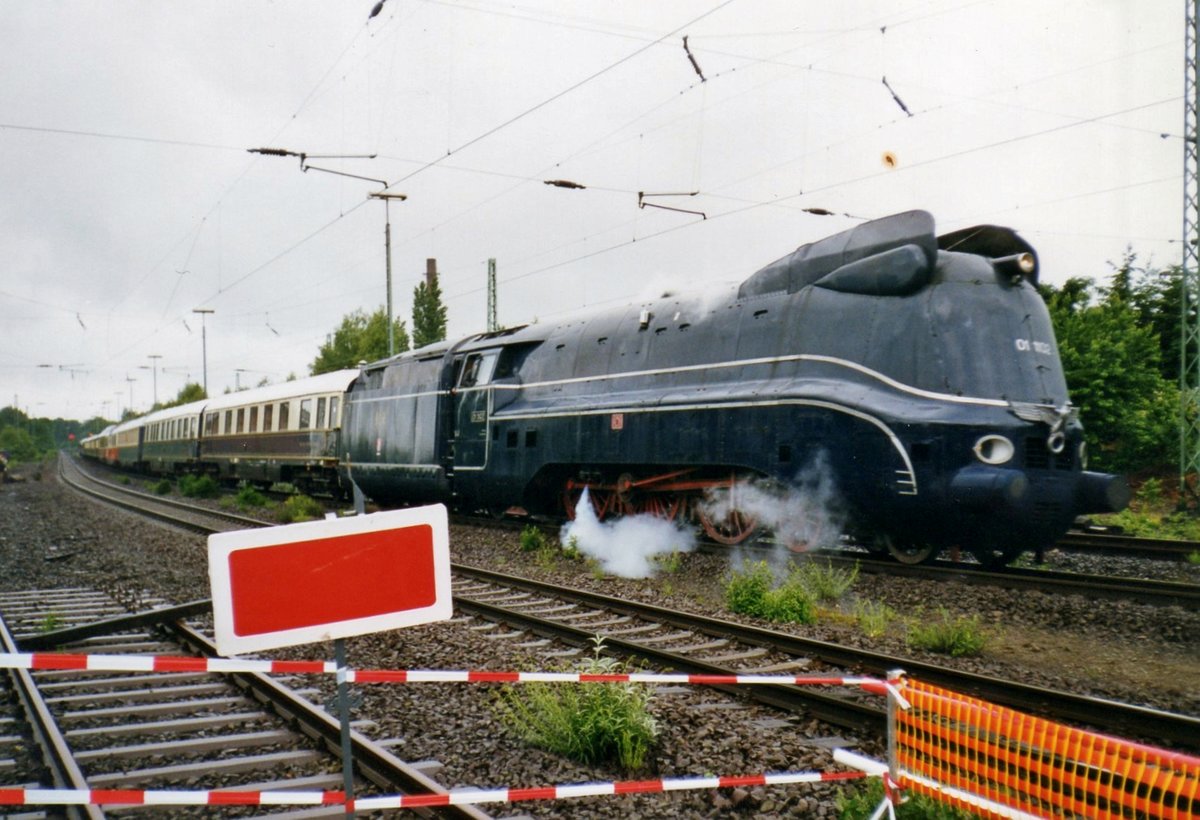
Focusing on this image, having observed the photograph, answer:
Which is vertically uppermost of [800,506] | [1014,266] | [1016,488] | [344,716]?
[1014,266]

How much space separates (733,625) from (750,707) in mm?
1838

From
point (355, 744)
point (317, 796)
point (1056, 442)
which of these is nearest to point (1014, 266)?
point (1056, 442)

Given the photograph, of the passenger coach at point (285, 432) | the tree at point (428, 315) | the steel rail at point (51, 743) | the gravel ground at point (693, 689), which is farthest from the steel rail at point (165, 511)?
the tree at point (428, 315)

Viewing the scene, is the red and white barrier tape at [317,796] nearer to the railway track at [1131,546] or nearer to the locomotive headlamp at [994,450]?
the locomotive headlamp at [994,450]

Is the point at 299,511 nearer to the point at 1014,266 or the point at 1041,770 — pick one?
the point at 1014,266

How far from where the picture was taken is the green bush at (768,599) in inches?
328

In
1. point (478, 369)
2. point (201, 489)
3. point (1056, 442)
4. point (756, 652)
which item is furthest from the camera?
point (201, 489)

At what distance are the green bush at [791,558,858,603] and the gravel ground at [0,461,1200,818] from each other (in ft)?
0.84

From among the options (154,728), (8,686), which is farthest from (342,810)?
(8,686)

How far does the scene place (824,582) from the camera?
9312mm

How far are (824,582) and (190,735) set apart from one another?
630 cm

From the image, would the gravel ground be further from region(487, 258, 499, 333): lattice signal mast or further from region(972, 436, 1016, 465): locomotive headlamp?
region(487, 258, 499, 333): lattice signal mast

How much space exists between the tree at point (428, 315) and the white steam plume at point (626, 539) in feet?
146

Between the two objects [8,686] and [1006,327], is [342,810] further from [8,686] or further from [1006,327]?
[1006,327]
